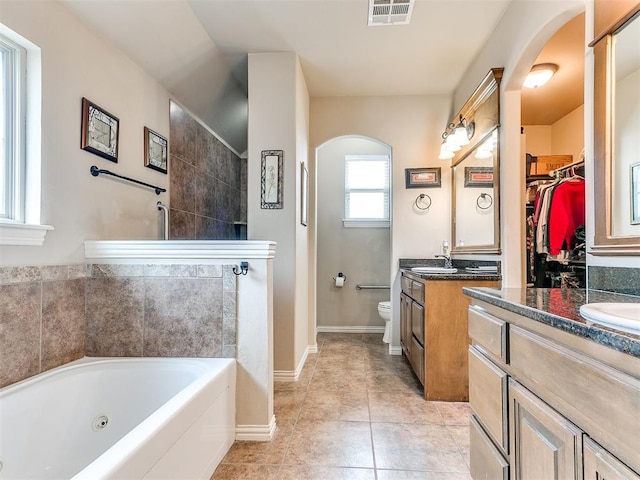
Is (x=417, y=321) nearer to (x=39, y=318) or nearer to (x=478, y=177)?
(x=478, y=177)

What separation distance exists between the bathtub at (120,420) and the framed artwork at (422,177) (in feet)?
8.34

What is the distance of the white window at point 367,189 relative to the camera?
447 centimetres

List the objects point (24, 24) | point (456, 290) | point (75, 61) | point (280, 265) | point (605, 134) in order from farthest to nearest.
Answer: point (280, 265)
point (456, 290)
point (75, 61)
point (24, 24)
point (605, 134)

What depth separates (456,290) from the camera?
2340 mm

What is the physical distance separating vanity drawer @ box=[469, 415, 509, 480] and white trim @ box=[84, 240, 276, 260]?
1.26 m

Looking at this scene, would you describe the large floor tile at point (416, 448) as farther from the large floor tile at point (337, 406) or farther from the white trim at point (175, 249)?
the white trim at point (175, 249)

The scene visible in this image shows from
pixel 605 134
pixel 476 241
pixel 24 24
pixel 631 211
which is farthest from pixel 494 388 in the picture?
pixel 24 24

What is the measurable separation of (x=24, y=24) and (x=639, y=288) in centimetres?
268

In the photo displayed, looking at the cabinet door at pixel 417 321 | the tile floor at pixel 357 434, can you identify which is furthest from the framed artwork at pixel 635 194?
the cabinet door at pixel 417 321

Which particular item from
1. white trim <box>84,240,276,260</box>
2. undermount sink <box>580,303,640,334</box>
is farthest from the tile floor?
undermount sink <box>580,303,640,334</box>

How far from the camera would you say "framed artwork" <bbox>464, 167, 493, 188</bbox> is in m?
2.49

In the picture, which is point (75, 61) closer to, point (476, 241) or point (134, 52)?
point (134, 52)

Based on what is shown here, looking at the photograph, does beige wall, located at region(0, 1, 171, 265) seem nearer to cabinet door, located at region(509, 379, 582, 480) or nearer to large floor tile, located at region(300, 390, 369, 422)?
large floor tile, located at region(300, 390, 369, 422)

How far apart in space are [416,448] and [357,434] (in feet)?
1.09
